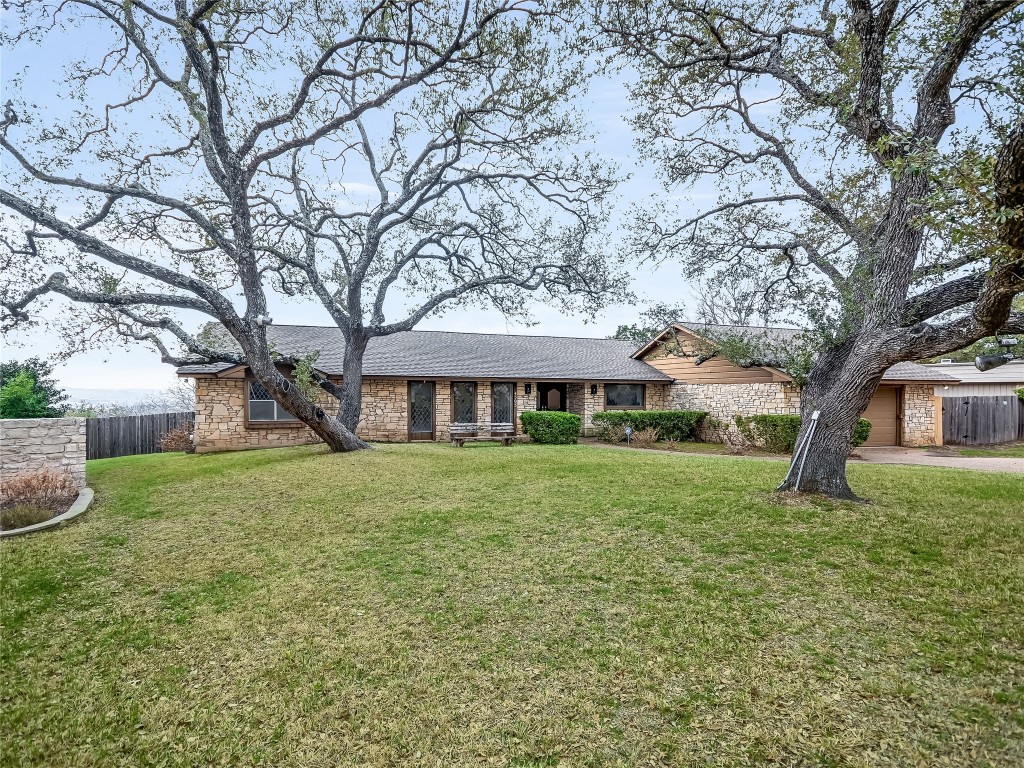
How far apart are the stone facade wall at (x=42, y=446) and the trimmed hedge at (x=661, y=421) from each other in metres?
13.9

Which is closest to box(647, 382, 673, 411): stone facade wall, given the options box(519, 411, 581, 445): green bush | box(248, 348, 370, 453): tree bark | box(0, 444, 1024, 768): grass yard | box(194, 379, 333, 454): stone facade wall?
box(519, 411, 581, 445): green bush

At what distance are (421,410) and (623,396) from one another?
8.14 meters

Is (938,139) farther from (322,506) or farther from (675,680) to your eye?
(322,506)

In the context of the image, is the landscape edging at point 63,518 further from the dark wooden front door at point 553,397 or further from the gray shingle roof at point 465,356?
the dark wooden front door at point 553,397

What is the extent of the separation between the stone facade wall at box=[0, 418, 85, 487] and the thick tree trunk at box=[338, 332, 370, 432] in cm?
602

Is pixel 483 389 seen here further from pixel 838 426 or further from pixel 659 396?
pixel 838 426

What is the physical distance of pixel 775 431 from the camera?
14312 mm

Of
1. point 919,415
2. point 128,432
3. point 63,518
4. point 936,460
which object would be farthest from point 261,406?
point 919,415

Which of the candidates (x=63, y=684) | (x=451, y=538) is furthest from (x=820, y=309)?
(x=63, y=684)

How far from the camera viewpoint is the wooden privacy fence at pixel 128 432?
14.9 meters

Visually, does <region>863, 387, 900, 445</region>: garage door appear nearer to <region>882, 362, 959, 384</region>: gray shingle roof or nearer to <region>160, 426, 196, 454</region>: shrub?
<region>882, 362, 959, 384</region>: gray shingle roof

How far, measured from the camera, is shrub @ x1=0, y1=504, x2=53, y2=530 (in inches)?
249

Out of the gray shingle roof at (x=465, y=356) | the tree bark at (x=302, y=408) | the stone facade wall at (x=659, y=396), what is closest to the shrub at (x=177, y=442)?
the gray shingle roof at (x=465, y=356)

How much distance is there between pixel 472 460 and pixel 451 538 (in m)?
5.79
